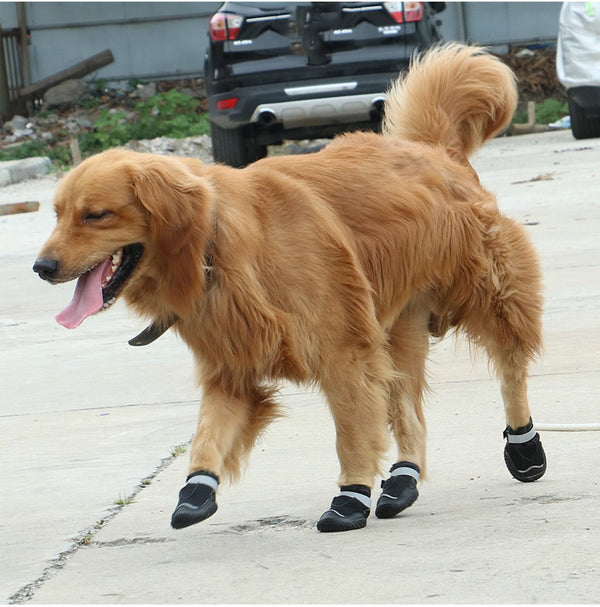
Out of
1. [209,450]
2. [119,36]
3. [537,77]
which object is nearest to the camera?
[209,450]

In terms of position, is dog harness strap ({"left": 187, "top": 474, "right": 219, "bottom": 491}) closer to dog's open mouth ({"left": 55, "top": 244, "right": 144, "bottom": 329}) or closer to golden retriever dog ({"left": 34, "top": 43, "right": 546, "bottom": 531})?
golden retriever dog ({"left": 34, "top": 43, "right": 546, "bottom": 531})

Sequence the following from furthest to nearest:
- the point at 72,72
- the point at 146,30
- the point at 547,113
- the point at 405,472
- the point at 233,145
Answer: the point at 146,30
the point at 72,72
the point at 547,113
the point at 233,145
the point at 405,472

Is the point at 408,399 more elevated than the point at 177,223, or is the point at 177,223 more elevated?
the point at 177,223

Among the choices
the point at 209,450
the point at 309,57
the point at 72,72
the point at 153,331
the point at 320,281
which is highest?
the point at 309,57

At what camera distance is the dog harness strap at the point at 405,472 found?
4284mm

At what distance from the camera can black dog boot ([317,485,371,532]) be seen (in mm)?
3896

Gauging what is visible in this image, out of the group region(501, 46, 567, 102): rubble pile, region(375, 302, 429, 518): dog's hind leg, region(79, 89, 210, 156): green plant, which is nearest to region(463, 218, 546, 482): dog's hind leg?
region(375, 302, 429, 518): dog's hind leg

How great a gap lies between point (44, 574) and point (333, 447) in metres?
1.63

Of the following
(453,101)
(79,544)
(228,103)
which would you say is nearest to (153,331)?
(79,544)

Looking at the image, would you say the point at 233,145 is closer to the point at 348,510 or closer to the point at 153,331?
the point at 153,331

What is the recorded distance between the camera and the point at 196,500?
3.74 m

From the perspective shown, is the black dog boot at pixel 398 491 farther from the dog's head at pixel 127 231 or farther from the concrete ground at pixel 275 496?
the dog's head at pixel 127 231

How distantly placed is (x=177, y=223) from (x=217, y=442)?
0.74m

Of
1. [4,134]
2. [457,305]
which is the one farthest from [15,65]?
[457,305]
